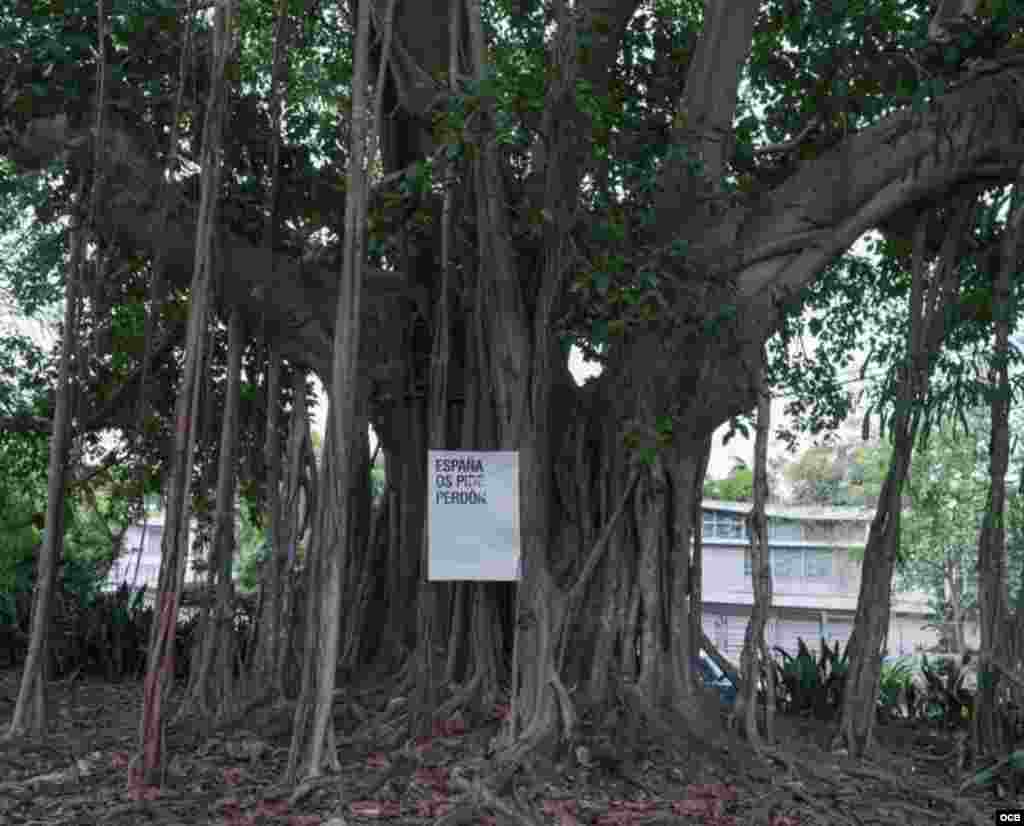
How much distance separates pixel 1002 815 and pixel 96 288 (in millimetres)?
4718

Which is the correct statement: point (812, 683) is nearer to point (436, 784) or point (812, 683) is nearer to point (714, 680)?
point (714, 680)

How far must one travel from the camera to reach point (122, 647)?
8555 mm

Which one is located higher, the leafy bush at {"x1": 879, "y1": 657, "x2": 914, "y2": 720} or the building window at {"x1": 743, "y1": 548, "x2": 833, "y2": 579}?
the building window at {"x1": 743, "y1": 548, "x2": 833, "y2": 579}

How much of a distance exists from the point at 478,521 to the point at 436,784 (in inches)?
46.8

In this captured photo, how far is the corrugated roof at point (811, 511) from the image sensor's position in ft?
70.5

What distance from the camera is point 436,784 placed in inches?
168

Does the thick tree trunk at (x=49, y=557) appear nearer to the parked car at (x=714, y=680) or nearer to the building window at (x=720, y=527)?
the parked car at (x=714, y=680)

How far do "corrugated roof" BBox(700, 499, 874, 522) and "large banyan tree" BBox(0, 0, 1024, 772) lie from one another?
15.5m

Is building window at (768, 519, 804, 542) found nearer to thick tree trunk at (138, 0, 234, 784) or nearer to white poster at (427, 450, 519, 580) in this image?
white poster at (427, 450, 519, 580)

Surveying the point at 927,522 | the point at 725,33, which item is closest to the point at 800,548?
the point at 927,522

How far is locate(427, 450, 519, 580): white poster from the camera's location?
196 inches

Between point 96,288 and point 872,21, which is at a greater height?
point 872,21

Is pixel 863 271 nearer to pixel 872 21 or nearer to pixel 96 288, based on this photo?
pixel 872 21

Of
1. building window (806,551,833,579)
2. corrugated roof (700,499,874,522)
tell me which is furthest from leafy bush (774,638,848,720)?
building window (806,551,833,579)
